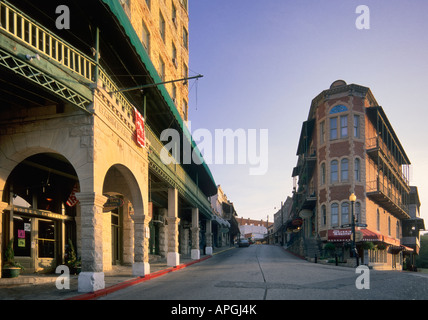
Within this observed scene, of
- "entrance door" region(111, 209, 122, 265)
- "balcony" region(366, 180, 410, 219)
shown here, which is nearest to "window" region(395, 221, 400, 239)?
"balcony" region(366, 180, 410, 219)

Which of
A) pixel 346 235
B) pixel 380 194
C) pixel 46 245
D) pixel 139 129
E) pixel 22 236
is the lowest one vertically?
pixel 346 235

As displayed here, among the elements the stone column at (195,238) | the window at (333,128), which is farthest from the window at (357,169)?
the stone column at (195,238)

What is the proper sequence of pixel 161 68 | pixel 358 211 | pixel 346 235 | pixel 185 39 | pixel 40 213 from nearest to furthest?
pixel 40 213 < pixel 161 68 < pixel 346 235 < pixel 358 211 < pixel 185 39

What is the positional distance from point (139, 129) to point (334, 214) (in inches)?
877

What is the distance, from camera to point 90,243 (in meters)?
10.5

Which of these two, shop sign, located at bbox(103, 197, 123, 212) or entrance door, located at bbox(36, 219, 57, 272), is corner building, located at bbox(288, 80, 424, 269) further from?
entrance door, located at bbox(36, 219, 57, 272)

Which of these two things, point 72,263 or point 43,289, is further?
point 72,263

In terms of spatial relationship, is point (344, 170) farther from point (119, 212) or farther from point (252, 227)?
point (252, 227)

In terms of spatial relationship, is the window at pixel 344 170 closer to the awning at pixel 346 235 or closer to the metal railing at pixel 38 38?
the awning at pixel 346 235

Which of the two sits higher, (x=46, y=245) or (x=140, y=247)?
(x=46, y=245)

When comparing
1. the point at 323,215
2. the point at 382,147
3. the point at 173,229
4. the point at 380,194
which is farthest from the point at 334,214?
the point at 173,229

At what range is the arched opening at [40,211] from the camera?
13.6 meters

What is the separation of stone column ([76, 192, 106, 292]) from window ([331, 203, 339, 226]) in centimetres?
2478

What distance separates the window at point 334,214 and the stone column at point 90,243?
24.8m
